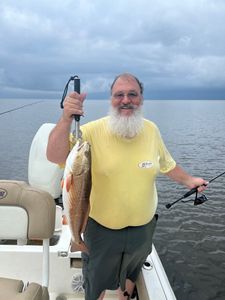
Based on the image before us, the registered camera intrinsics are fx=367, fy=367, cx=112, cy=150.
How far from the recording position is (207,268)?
825 centimetres

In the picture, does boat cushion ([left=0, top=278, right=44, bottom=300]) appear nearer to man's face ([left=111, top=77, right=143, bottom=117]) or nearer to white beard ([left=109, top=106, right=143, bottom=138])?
white beard ([left=109, top=106, right=143, bottom=138])

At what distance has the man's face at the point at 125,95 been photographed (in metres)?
2.99

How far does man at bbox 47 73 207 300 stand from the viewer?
117 inches

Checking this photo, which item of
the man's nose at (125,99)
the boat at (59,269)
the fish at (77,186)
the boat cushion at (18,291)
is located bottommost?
the boat at (59,269)

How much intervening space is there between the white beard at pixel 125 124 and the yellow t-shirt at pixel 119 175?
57 mm

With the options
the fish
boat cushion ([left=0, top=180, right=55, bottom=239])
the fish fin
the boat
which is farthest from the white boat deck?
the fish fin

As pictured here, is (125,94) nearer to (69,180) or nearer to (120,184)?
(120,184)

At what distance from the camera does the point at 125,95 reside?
9.84 feet

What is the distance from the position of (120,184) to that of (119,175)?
0.25ft

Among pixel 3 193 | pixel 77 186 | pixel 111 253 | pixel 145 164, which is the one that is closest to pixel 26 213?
pixel 3 193

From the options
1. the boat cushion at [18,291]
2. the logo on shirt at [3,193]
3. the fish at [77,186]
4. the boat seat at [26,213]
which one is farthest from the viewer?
the logo on shirt at [3,193]

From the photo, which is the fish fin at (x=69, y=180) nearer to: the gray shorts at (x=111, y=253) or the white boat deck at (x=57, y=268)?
the gray shorts at (x=111, y=253)

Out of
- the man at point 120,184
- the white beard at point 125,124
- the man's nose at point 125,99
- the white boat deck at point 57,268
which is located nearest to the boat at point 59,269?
the white boat deck at point 57,268

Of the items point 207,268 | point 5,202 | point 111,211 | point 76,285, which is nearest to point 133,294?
point 76,285
